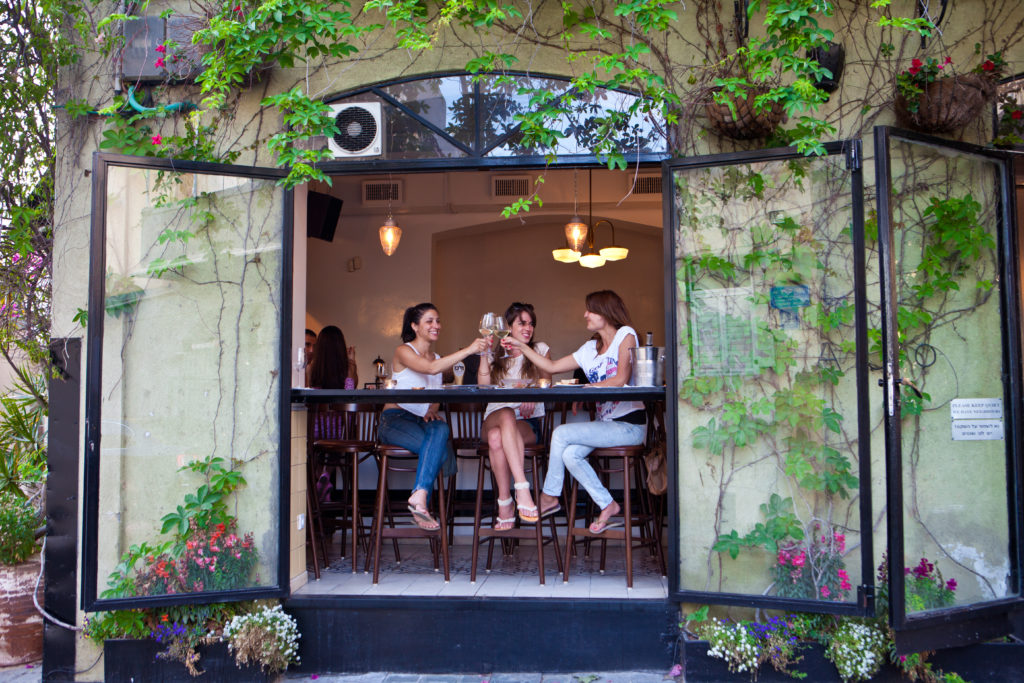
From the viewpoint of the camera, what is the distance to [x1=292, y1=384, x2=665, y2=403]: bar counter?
3.75m

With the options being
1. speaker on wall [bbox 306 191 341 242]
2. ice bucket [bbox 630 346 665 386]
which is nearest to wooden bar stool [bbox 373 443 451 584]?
ice bucket [bbox 630 346 665 386]

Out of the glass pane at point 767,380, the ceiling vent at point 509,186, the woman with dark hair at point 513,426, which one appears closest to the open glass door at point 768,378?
the glass pane at point 767,380

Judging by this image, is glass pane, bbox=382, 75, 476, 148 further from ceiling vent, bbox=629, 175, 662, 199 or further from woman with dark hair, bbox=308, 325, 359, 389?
ceiling vent, bbox=629, 175, 662, 199

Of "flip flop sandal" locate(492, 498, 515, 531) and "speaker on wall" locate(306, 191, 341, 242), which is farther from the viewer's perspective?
"speaker on wall" locate(306, 191, 341, 242)

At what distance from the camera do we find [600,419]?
447cm

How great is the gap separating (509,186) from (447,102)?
5046mm

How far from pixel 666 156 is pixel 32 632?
379 centimetres

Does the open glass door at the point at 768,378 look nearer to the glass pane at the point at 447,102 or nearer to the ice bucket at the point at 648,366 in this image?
the ice bucket at the point at 648,366

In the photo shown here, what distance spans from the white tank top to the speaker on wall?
2.02 meters

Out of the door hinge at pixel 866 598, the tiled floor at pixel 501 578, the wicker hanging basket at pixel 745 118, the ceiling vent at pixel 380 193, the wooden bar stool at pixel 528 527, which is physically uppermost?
the ceiling vent at pixel 380 193

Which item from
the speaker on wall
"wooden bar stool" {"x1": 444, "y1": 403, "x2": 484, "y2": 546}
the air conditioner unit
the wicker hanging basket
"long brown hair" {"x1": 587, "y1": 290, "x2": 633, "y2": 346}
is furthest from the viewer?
the speaker on wall

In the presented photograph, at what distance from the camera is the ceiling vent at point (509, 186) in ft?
29.3

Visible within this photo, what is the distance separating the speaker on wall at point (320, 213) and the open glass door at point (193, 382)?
2440 millimetres

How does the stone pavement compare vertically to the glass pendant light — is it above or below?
below
